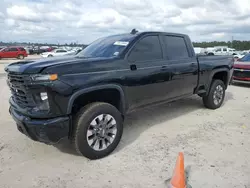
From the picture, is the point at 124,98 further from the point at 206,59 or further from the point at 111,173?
the point at 206,59

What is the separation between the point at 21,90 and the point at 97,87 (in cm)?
104

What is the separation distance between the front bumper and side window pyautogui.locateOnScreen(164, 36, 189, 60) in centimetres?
257

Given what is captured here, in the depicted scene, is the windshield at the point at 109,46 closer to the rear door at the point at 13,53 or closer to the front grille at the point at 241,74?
the front grille at the point at 241,74

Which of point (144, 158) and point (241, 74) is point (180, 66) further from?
point (241, 74)

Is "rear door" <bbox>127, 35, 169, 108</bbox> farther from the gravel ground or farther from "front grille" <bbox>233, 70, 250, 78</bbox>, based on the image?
"front grille" <bbox>233, 70, 250, 78</bbox>

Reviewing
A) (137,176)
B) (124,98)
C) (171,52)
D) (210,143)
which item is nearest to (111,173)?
(137,176)

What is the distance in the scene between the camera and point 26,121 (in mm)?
3346

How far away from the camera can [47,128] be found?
10.7 ft

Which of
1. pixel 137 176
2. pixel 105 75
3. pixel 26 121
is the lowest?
pixel 137 176

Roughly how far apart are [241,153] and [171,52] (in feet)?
7.41

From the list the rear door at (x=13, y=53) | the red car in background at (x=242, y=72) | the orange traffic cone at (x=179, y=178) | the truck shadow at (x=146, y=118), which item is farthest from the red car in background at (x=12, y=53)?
the orange traffic cone at (x=179, y=178)

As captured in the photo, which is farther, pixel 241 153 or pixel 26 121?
pixel 241 153

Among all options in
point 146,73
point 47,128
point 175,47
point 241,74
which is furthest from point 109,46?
point 241,74

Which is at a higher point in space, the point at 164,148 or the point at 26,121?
the point at 26,121
